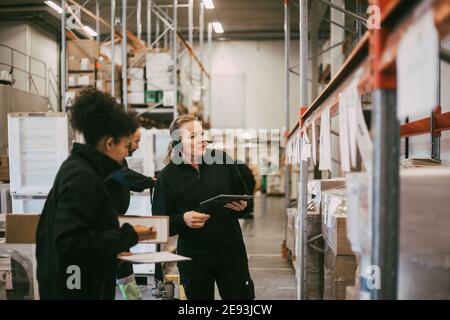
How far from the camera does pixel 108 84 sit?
796cm

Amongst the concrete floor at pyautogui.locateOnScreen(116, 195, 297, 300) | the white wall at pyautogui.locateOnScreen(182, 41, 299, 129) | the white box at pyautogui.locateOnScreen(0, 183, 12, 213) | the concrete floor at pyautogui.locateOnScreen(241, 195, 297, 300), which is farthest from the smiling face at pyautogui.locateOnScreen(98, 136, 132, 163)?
the white wall at pyautogui.locateOnScreen(182, 41, 299, 129)

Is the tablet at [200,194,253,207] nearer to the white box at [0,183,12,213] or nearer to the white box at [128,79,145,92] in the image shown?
the white box at [0,183,12,213]

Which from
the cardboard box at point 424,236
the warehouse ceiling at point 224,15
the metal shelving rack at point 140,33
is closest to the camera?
the cardboard box at point 424,236

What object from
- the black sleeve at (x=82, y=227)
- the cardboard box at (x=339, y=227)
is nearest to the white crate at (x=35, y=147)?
the cardboard box at (x=339, y=227)

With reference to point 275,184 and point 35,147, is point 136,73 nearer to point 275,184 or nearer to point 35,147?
point 35,147

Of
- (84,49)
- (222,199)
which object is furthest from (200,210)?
(84,49)

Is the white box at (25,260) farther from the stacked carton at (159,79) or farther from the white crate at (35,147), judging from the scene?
the stacked carton at (159,79)

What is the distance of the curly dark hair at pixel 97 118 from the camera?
1.79m

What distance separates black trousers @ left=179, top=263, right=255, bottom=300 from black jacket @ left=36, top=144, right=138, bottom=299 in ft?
3.12

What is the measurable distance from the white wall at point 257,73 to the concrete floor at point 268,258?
172 inches

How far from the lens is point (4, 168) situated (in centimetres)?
614

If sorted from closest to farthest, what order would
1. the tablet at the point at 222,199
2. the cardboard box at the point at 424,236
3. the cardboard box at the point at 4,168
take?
the cardboard box at the point at 424,236
the tablet at the point at 222,199
the cardboard box at the point at 4,168

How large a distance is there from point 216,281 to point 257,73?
1433cm

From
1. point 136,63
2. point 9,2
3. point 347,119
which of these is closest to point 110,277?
→ point 347,119
